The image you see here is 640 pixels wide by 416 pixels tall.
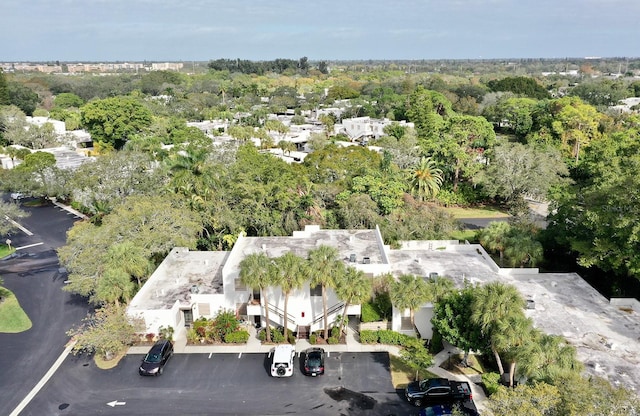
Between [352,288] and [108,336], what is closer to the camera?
[352,288]

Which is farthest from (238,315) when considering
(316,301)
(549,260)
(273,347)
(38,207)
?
(38,207)

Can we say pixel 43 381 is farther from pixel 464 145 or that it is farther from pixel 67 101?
pixel 67 101

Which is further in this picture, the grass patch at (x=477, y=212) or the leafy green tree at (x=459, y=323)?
the grass patch at (x=477, y=212)

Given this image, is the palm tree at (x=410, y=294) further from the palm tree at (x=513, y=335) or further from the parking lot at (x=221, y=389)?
the palm tree at (x=513, y=335)

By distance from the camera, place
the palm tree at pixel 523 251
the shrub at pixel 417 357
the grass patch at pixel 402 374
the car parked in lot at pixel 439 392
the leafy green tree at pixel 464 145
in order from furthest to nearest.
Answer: the leafy green tree at pixel 464 145, the palm tree at pixel 523 251, the grass patch at pixel 402 374, the shrub at pixel 417 357, the car parked in lot at pixel 439 392

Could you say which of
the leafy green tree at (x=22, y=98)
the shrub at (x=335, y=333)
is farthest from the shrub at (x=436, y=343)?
the leafy green tree at (x=22, y=98)

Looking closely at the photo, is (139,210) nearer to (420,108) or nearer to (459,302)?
(459,302)

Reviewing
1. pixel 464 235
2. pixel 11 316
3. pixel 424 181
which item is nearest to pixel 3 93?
pixel 11 316
